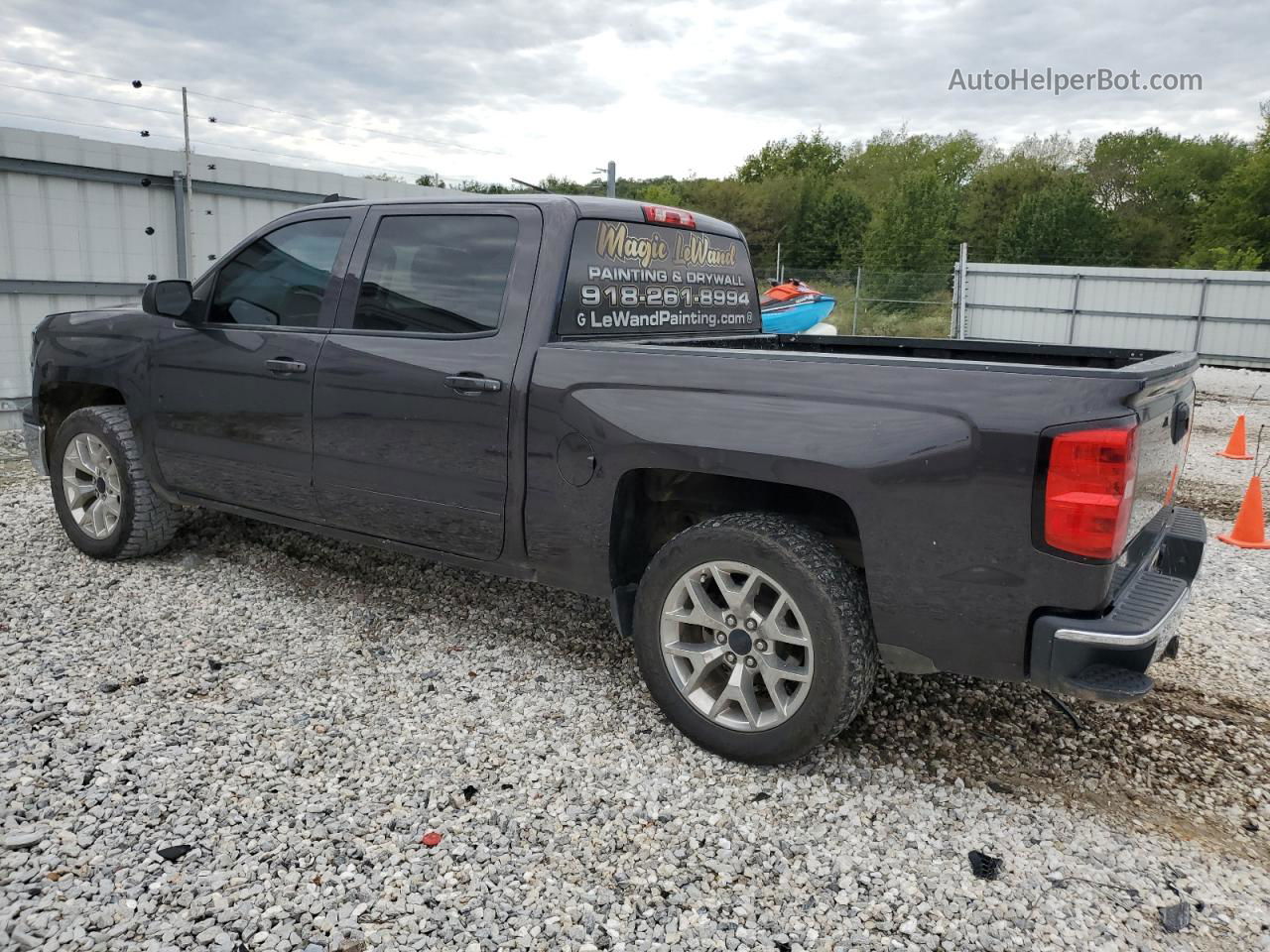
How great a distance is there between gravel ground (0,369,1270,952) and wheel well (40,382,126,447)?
4.28 feet

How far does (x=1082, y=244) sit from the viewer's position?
126 ft

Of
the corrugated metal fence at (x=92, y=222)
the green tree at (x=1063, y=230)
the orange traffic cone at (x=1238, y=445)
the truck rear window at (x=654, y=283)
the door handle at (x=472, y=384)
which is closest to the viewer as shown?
the door handle at (x=472, y=384)

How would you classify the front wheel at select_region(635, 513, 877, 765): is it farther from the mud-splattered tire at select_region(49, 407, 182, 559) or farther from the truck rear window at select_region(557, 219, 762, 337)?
the mud-splattered tire at select_region(49, 407, 182, 559)

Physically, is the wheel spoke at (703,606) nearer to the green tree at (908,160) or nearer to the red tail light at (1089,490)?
the red tail light at (1089,490)

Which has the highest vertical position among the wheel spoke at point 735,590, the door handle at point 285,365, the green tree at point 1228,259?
the green tree at point 1228,259

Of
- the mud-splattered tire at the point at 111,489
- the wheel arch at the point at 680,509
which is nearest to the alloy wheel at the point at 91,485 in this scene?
the mud-splattered tire at the point at 111,489

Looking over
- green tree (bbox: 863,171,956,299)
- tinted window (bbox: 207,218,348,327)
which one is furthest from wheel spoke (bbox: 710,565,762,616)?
green tree (bbox: 863,171,956,299)

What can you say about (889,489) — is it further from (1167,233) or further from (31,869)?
(1167,233)

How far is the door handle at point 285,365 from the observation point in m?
3.97

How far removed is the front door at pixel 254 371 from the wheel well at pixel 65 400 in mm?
675

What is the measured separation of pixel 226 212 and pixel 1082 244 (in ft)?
120

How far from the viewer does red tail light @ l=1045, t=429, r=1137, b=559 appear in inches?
93.1

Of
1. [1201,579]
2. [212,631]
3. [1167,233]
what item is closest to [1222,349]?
[1201,579]

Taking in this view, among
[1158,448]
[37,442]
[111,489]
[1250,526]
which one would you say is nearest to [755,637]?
[1158,448]
